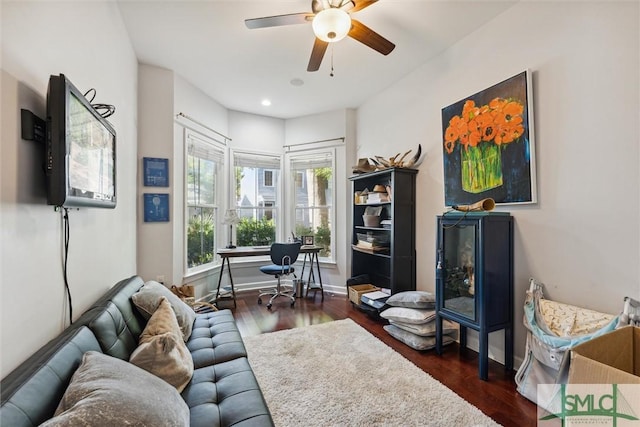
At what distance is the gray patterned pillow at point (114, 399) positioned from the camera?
2.52ft

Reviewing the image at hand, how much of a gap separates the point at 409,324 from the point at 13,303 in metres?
2.72

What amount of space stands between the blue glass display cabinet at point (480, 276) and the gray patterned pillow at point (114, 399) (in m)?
2.06

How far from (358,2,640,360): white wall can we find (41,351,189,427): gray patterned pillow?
2429mm

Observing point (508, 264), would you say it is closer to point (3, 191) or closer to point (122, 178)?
point (3, 191)

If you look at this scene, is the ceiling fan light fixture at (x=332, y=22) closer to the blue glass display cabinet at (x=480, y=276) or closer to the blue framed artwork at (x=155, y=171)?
the blue glass display cabinet at (x=480, y=276)

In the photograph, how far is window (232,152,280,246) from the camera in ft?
15.2

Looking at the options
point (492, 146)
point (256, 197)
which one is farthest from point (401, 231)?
point (256, 197)

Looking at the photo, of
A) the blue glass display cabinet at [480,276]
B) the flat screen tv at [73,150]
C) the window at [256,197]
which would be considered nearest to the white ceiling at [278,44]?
the window at [256,197]

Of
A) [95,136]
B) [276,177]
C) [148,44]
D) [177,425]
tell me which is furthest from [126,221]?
[276,177]

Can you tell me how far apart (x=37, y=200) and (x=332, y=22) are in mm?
1885

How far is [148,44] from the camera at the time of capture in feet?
9.12

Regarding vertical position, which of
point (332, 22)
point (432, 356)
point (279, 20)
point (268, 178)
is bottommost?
point (432, 356)

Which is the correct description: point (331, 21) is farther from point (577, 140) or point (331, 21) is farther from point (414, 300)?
point (414, 300)

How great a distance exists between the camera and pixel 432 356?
2480 millimetres
